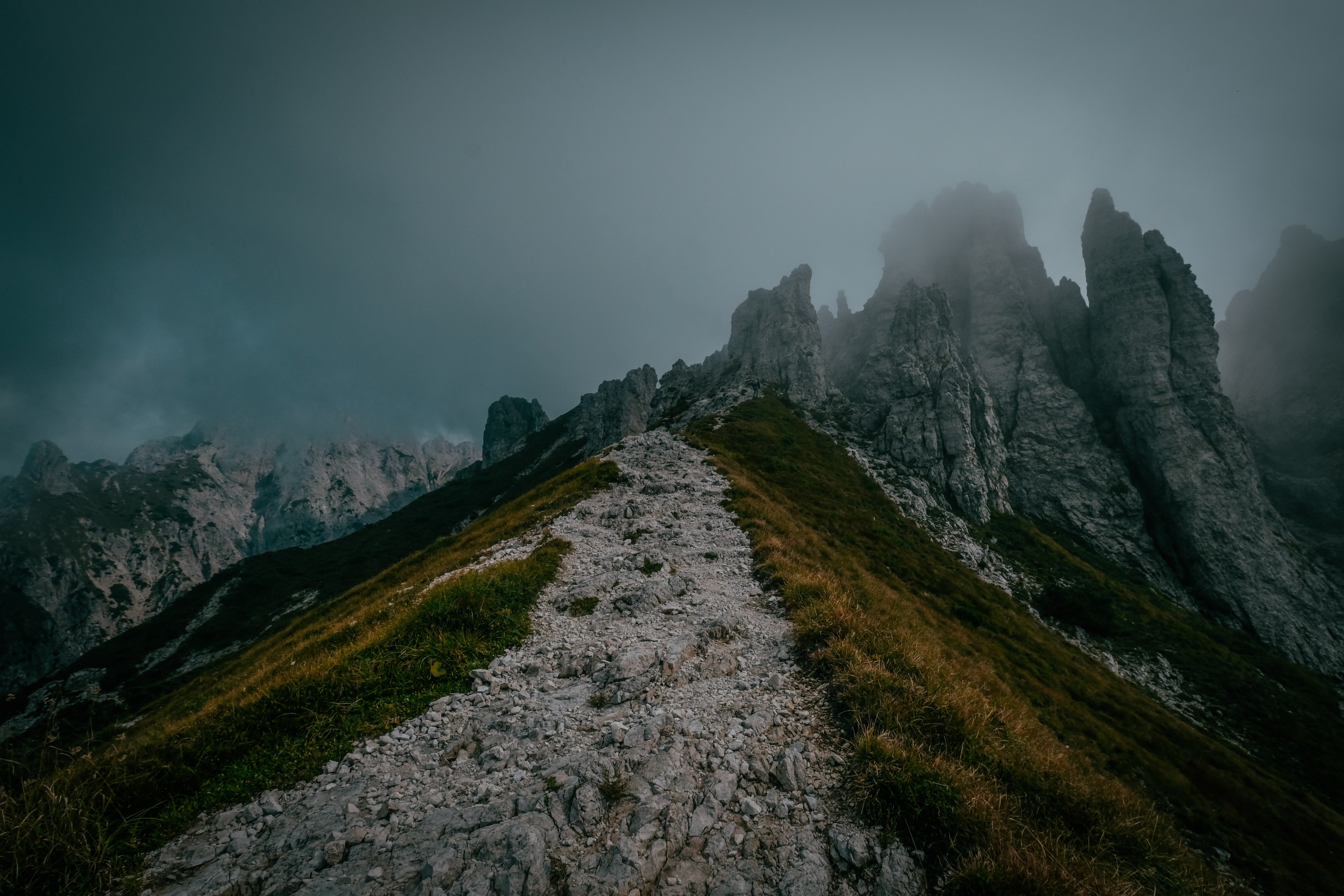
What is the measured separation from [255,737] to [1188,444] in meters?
99.9

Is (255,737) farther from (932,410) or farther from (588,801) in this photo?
(932,410)

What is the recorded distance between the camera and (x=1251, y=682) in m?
37.2

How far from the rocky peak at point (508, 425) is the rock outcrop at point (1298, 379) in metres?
184

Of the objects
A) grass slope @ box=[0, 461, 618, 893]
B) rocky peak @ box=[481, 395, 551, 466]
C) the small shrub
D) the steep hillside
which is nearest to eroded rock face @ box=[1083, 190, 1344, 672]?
the small shrub

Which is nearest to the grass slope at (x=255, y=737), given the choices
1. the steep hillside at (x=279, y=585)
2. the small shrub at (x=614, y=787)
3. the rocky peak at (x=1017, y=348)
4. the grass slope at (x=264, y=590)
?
the small shrub at (x=614, y=787)

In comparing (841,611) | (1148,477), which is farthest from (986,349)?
(841,611)

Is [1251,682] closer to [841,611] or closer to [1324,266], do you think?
[841,611]

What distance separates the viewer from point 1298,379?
286 ft

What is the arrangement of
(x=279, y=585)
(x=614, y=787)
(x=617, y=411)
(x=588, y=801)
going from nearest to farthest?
(x=588, y=801) → (x=614, y=787) → (x=279, y=585) → (x=617, y=411)

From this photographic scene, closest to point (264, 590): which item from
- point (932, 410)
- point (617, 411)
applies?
point (617, 411)

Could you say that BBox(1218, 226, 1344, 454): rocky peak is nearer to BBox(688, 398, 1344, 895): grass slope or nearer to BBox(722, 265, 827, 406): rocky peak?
BBox(688, 398, 1344, 895): grass slope

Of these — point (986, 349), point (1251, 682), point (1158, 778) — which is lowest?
point (1251, 682)

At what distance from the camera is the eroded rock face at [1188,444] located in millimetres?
52812

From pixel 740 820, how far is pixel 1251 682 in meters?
59.5
